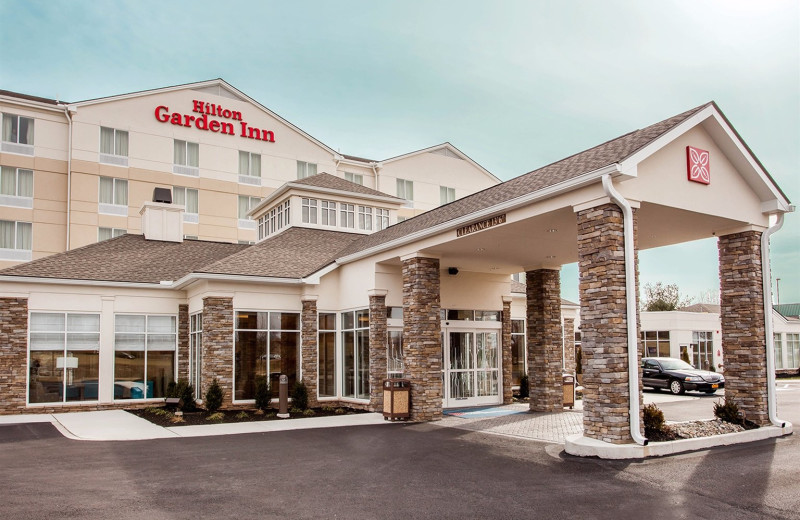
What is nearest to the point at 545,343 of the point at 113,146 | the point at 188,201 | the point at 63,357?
the point at 63,357

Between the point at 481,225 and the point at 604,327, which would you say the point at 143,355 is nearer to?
the point at 481,225

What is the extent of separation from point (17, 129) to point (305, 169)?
47.8 feet

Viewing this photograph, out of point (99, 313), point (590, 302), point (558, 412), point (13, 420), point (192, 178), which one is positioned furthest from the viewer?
point (192, 178)

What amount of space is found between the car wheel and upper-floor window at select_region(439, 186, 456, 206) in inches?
800

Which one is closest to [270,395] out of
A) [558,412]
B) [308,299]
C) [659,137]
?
[308,299]

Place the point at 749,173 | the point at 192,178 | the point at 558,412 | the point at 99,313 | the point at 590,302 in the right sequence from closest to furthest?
the point at 590,302, the point at 749,173, the point at 558,412, the point at 99,313, the point at 192,178

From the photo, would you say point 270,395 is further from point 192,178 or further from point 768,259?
point 192,178

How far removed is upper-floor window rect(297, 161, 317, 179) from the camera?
37.7m

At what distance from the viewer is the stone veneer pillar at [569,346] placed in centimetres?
2592

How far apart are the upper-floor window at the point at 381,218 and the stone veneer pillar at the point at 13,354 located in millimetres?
12511

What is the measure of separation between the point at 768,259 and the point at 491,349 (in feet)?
28.8

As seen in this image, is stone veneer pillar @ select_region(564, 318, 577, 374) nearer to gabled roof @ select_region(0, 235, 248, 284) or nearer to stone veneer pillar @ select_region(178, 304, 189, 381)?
gabled roof @ select_region(0, 235, 248, 284)

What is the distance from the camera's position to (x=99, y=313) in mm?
19422

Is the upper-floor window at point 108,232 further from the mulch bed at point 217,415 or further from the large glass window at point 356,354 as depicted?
the large glass window at point 356,354
